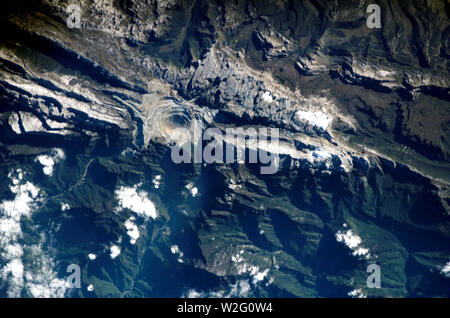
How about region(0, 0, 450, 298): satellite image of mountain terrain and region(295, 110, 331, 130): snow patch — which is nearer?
region(0, 0, 450, 298): satellite image of mountain terrain

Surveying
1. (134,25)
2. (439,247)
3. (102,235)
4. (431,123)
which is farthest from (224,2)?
(439,247)

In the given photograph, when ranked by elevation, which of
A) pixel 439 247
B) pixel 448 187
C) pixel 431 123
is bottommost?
pixel 439 247

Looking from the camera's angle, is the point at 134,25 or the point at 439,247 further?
the point at 439,247

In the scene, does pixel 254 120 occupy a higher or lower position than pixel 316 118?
lower

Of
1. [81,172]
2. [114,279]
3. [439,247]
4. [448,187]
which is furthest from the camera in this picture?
[114,279]

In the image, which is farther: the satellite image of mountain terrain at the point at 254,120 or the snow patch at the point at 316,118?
the snow patch at the point at 316,118
